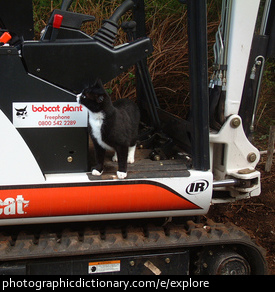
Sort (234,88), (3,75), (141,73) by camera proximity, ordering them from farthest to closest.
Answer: (141,73) < (234,88) < (3,75)

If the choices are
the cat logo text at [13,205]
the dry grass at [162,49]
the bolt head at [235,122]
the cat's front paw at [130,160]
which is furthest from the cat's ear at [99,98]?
the dry grass at [162,49]

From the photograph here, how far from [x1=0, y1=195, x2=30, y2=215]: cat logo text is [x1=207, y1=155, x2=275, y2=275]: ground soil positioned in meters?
2.48

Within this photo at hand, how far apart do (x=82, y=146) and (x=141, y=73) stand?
4.15ft

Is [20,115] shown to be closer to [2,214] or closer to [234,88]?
[2,214]

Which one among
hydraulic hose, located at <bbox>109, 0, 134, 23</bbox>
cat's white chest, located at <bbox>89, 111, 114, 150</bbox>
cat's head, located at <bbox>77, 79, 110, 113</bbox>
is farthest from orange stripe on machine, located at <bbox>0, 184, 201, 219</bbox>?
hydraulic hose, located at <bbox>109, 0, 134, 23</bbox>

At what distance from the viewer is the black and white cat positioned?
2.14m

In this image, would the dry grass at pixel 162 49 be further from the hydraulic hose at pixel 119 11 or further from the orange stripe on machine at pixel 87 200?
the orange stripe on machine at pixel 87 200

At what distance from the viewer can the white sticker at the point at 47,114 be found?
2.11 m

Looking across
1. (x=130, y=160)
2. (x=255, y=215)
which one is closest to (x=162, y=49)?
(x=255, y=215)

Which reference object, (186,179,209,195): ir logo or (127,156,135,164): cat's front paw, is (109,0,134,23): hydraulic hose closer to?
(127,156,135,164): cat's front paw

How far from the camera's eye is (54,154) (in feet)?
7.32

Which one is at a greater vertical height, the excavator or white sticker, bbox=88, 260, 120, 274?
the excavator

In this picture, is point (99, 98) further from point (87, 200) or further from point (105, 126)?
point (87, 200)
